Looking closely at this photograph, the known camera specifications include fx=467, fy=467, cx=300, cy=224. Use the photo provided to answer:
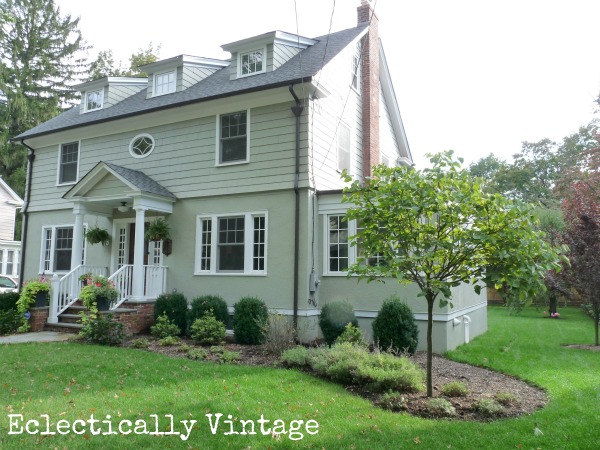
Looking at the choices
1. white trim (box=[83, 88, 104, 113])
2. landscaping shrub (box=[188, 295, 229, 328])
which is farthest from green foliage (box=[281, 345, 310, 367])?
white trim (box=[83, 88, 104, 113])

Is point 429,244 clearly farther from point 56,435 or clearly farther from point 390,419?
point 56,435

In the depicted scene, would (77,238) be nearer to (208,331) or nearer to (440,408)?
(208,331)

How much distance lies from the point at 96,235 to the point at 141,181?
249cm

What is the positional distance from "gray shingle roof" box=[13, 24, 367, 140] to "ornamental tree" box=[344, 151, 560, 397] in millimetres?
5486

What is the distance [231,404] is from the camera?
18.2 ft

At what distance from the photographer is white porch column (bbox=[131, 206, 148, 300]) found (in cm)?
1158

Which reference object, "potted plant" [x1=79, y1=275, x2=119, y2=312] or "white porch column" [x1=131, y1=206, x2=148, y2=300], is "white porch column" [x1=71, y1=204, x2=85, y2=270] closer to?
"potted plant" [x1=79, y1=275, x2=119, y2=312]

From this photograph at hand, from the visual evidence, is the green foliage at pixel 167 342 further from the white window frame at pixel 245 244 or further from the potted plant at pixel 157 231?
the potted plant at pixel 157 231

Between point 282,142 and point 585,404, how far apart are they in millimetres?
7947

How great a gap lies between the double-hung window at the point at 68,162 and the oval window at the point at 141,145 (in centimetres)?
238

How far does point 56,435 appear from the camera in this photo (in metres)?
4.62

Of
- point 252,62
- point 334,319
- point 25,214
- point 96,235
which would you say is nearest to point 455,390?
point 334,319

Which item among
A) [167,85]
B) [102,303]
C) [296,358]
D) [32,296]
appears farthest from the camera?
[167,85]

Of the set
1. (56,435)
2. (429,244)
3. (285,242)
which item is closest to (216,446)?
(56,435)
